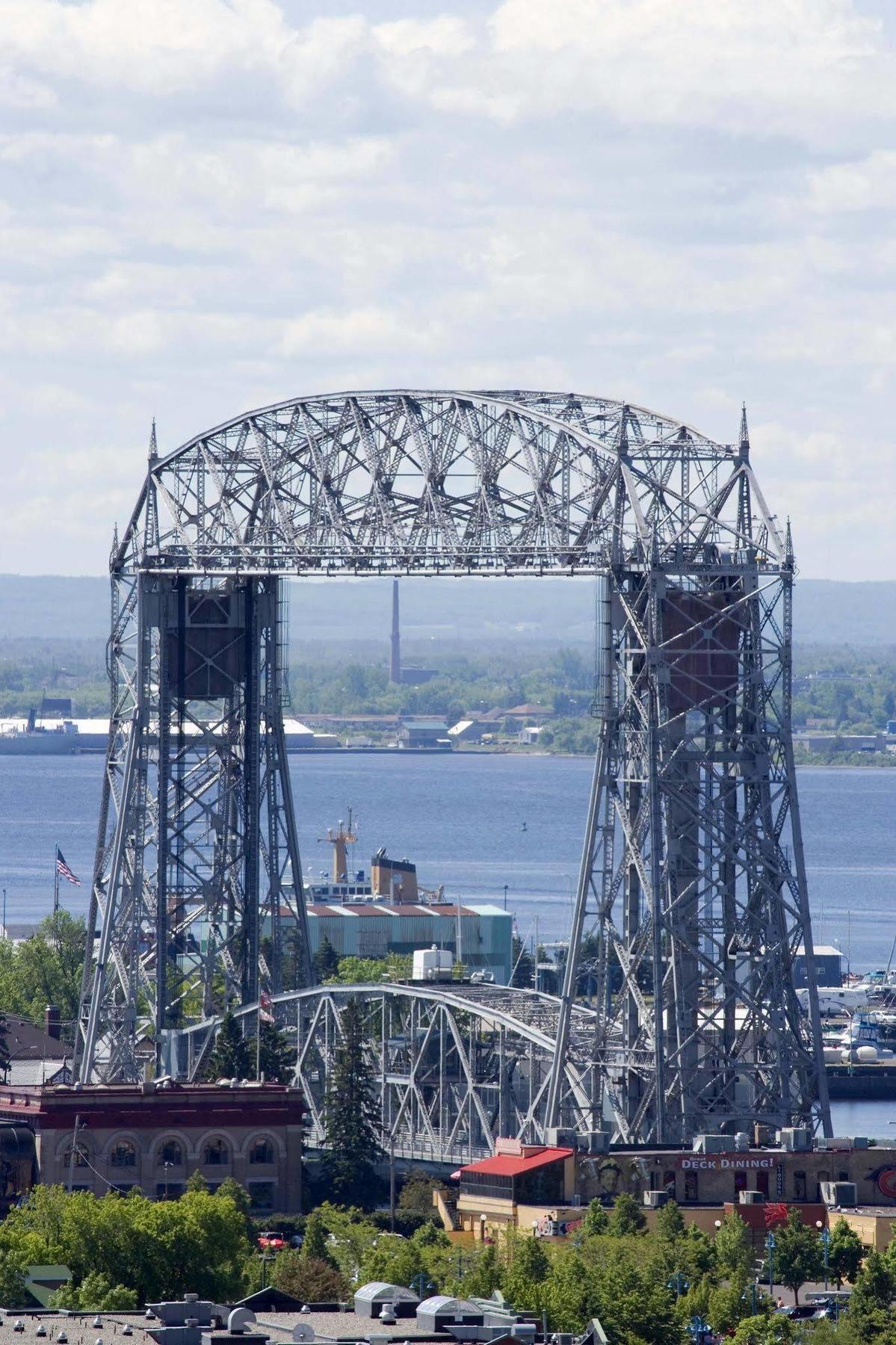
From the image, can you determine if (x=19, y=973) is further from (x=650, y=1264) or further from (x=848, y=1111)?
(x=650, y=1264)

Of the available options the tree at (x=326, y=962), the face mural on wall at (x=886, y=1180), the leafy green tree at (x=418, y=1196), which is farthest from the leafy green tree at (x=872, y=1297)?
the tree at (x=326, y=962)

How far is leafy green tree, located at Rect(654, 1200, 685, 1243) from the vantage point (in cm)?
8000

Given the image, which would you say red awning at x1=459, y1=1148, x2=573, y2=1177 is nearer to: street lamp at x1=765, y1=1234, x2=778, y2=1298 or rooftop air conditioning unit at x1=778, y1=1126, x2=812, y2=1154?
rooftop air conditioning unit at x1=778, y1=1126, x2=812, y2=1154

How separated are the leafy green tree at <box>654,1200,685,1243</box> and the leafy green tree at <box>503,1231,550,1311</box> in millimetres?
2905

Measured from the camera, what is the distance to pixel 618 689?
89312 mm

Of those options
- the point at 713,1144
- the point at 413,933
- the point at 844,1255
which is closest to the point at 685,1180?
the point at 713,1144

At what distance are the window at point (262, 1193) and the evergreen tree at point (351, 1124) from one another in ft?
5.39

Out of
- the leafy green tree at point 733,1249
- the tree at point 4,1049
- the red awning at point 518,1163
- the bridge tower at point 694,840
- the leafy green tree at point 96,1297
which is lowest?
the leafy green tree at point 733,1249

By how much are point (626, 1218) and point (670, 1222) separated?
1222 millimetres

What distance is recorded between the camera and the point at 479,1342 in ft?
197

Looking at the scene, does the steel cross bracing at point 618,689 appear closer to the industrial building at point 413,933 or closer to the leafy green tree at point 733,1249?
the leafy green tree at point 733,1249

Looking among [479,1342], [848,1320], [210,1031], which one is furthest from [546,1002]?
[479,1342]

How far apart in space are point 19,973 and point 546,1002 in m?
41.3

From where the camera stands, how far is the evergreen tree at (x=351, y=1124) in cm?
9738
